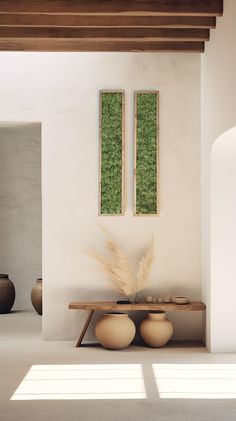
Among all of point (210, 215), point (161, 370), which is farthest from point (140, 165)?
point (161, 370)

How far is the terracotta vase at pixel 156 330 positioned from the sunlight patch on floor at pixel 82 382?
0.86m

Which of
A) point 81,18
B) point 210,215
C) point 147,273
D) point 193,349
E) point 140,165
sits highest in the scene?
point 81,18

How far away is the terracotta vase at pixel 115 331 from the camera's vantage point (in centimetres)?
664

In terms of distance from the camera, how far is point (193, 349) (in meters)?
6.73

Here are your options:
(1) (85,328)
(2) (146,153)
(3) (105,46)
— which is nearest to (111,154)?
(2) (146,153)

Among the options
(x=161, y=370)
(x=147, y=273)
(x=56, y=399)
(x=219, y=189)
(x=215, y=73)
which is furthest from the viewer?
(x=147, y=273)

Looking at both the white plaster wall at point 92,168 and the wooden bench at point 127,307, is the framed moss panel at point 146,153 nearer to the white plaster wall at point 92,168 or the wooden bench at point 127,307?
the white plaster wall at point 92,168

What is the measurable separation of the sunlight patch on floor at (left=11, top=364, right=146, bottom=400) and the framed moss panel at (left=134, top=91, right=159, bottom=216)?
1891 mm

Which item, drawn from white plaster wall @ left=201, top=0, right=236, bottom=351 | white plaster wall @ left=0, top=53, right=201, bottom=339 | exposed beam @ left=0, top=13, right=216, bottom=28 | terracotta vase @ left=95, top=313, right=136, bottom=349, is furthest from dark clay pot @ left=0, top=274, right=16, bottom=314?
exposed beam @ left=0, top=13, right=216, bottom=28

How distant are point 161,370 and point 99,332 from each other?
1141mm

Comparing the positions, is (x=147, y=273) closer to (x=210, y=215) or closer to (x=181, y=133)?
(x=210, y=215)

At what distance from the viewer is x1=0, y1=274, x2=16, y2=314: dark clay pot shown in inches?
364

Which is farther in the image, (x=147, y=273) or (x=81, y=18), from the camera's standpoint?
(x=147, y=273)

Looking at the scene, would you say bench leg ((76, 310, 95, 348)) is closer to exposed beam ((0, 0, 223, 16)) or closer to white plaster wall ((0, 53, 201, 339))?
white plaster wall ((0, 53, 201, 339))
